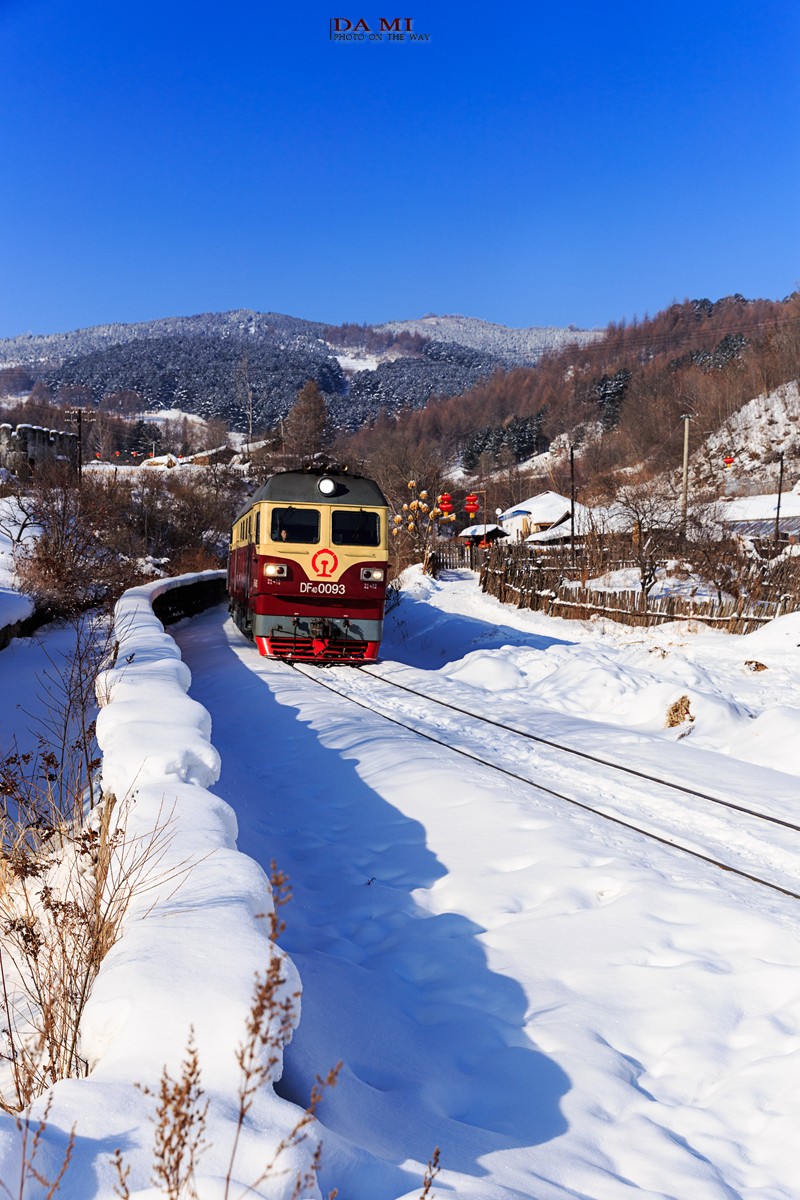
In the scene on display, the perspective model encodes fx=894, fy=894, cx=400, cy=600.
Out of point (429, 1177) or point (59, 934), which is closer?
point (429, 1177)

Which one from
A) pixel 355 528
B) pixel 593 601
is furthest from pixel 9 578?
pixel 593 601

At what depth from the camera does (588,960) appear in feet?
15.5

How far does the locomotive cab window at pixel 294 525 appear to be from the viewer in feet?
52.1

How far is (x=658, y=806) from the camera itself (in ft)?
24.7

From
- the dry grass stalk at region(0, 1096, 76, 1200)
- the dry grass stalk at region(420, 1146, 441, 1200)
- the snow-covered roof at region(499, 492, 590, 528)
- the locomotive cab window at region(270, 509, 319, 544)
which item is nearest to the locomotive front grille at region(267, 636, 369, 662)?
the locomotive cab window at region(270, 509, 319, 544)

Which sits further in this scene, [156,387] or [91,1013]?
[156,387]

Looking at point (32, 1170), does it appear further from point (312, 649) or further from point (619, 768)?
point (312, 649)

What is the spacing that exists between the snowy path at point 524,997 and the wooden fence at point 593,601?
1473 cm

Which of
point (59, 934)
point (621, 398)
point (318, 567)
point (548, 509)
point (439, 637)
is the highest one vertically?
point (621, 398)

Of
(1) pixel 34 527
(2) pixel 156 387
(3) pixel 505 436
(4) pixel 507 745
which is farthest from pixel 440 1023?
(2) pixel 156 387

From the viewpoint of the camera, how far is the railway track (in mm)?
6262

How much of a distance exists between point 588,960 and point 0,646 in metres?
13.7

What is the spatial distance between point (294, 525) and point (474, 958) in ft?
38.7

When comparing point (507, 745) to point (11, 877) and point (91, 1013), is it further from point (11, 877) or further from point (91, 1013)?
point (91, 1013)
